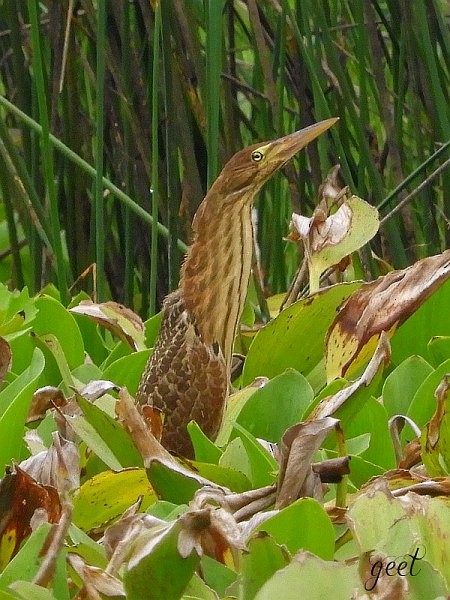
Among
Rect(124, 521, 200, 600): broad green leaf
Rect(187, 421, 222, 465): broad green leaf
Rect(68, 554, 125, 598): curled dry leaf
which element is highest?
Rect(124, 521, 200, 600): broad green leaf

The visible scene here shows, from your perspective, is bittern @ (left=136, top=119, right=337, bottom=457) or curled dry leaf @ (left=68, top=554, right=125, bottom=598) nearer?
curled dry leaf @ (left=68, top=554, right=125, bottom=598)

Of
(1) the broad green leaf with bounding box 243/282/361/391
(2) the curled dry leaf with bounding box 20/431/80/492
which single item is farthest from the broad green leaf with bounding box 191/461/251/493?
(1) the broad green leaf with bounding box 243/282/361/391

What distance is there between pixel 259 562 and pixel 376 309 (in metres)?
0.51

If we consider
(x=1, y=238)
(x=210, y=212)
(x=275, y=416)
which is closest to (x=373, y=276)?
(x=210, y=212)

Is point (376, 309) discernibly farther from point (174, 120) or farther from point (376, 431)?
point (174, 120)

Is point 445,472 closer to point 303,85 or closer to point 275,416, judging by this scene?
point 275,416

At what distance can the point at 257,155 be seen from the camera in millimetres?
1789

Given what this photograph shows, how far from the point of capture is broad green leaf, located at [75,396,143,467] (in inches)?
42.3

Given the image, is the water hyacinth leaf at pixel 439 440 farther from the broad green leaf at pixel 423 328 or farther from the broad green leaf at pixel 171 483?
the broad green leaf at pixel 423 328

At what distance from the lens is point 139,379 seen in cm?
154

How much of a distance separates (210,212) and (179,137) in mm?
280

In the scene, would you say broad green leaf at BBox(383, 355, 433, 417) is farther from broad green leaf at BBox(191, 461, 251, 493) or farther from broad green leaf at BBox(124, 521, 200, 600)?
broad green leaf at BBox(124, 521, 200, 600)

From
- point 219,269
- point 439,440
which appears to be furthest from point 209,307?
point 439,440

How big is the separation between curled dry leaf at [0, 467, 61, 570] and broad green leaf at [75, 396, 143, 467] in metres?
0.12
